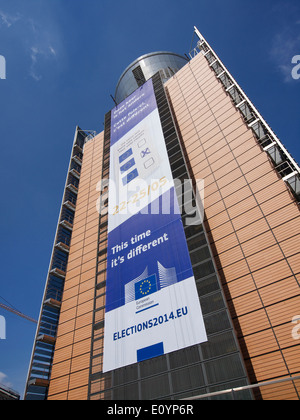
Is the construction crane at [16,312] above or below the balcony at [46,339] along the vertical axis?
above

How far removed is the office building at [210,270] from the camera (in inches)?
650

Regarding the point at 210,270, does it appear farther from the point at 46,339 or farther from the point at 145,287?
the point at 46,339

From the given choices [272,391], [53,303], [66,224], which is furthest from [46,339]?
[272,391]

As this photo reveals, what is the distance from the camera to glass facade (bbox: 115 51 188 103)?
61.3 meters

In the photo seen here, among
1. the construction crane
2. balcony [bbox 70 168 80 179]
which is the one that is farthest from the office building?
the construction crane

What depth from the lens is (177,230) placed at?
22359mm

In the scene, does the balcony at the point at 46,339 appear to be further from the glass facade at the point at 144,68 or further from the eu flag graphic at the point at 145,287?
the glass facade at the point at 144,68

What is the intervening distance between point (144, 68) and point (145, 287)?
2163 inches

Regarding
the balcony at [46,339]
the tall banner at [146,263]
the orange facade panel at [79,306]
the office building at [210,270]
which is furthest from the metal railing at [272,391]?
the balcony at [46,339]

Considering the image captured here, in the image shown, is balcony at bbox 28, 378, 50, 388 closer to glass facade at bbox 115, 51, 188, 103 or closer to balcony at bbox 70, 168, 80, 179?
balcony at bbox 70, 168, 80, 179

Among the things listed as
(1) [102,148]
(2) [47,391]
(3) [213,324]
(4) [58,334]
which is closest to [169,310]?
(3) [213,324]

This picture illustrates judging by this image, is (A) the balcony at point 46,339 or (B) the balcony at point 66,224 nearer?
(A) the balcony at point 46,339

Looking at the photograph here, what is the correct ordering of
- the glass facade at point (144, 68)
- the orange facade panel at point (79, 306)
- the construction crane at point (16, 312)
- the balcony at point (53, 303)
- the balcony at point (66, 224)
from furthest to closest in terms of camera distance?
the construction crane at point (16, 312) < the glass facade at point (144, 68) < the balcony at point (66, 224) < the balcony at point (53, 303) < the orange facade panel at point (79, 306)

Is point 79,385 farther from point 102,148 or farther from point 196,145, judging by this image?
point 102,148
